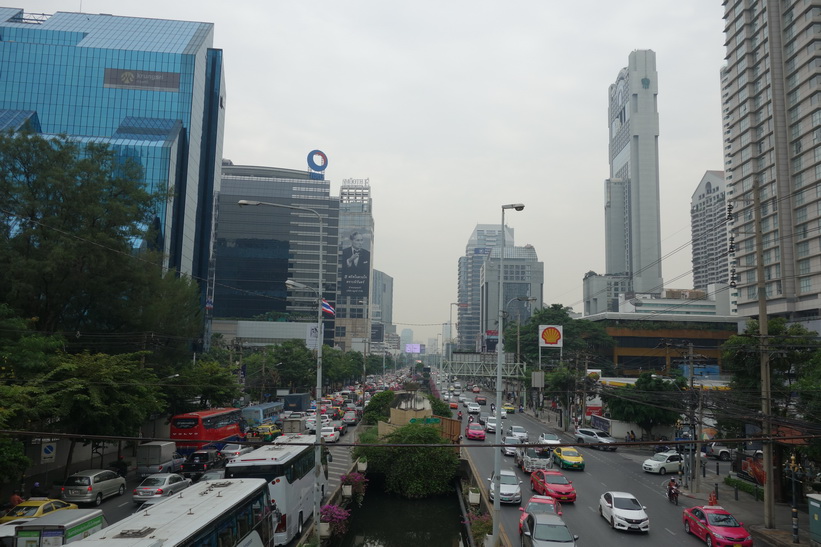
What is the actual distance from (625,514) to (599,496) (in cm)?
626

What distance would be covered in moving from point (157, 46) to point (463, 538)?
10108cm

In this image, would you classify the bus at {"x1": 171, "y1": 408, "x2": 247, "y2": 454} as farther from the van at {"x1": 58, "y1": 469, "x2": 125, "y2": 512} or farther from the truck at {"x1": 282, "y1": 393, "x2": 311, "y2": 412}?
the truck at {"x1": 282, "y1": 393, "x2": 311, "y2": 412}

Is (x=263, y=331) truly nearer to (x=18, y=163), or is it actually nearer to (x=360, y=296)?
(x=360, y=296)

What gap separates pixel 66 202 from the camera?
1330 inches

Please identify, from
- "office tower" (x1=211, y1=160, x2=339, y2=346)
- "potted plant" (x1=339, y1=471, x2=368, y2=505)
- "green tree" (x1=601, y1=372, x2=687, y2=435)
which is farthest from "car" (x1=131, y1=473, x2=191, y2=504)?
"office tower" (x1=211, y1=160, x2=339, y2=346)

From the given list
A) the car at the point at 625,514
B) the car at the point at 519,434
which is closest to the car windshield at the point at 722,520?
the car at the point at 625,514

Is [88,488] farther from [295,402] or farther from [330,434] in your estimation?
[295,402]

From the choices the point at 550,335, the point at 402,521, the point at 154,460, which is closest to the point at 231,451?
the point at 154,460

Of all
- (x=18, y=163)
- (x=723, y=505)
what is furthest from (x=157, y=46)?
(x=723, y=505)

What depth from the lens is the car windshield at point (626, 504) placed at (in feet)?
70.5

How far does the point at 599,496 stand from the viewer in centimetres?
2705

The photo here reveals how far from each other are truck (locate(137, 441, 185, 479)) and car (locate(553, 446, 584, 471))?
2258 centimetres

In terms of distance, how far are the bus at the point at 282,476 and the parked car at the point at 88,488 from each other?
31.8 ft

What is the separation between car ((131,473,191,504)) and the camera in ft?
75.9
